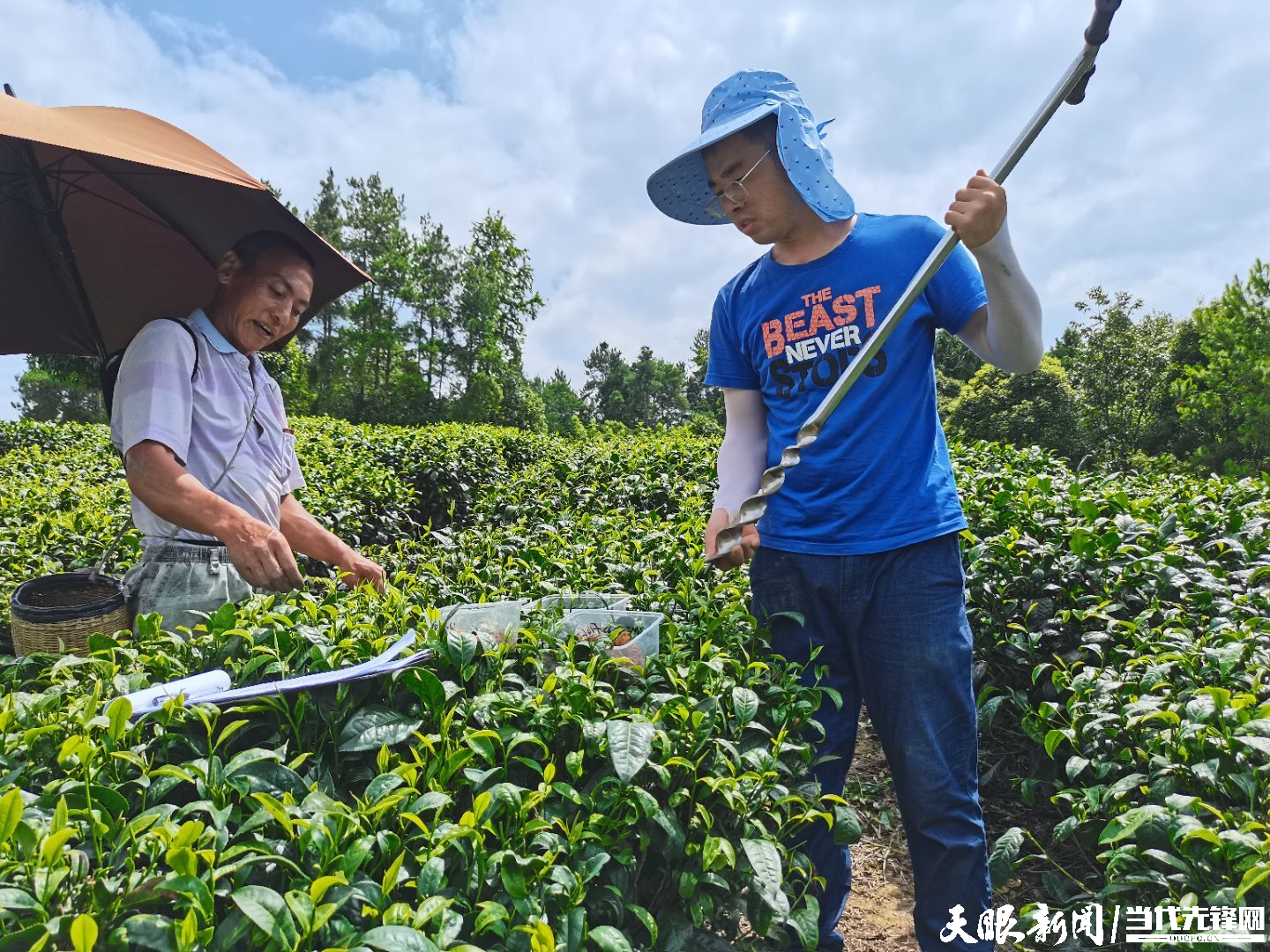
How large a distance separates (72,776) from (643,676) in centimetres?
105

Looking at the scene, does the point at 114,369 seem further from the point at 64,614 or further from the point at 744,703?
the point at 744,703

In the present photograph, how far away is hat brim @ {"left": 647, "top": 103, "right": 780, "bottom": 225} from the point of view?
6.16 ft

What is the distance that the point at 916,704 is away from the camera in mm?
1875

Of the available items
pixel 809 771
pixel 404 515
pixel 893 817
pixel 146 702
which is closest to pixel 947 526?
pixel 809 771

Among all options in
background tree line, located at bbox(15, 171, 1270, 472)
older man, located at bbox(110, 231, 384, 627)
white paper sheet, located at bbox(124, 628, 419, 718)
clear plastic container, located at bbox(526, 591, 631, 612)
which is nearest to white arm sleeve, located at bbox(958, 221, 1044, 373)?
clear plastic container, located at bbox(526, 591, 631, 612)

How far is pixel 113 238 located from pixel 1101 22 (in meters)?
2.91

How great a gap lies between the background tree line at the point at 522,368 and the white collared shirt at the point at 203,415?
20.9 metres

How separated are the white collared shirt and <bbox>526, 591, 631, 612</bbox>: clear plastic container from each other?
2.64 ft

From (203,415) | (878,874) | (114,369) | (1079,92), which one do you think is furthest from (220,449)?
(878,874)

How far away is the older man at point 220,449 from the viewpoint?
6.38 feet

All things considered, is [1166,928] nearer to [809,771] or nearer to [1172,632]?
[809,771]

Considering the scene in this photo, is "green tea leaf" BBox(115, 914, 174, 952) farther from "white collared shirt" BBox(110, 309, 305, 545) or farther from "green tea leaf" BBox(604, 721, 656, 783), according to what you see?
"white collared shirt" BBox(110, 309, 305, 545)

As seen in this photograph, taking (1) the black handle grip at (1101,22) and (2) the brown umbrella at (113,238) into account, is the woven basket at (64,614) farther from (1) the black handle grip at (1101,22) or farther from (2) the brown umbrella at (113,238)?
(1) the black handle grip at (1101,22)

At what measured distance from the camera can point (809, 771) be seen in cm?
196
